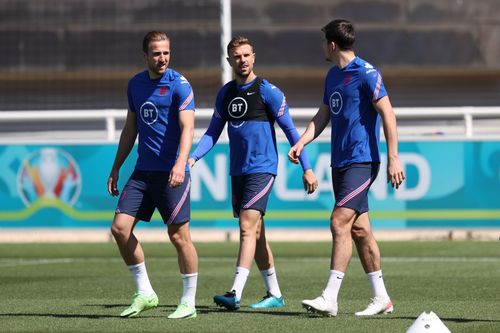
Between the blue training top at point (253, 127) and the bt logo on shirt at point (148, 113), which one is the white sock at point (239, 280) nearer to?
the blue training top at point (253, 127)

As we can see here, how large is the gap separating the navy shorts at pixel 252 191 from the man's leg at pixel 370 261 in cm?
90

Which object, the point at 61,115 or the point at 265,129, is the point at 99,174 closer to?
the point at 61,115

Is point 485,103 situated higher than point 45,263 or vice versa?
point 485,103

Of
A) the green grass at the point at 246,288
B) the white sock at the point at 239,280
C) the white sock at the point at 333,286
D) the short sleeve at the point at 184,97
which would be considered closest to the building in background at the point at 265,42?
the green grass at the point at 246,288

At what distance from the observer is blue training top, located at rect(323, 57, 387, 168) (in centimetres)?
976

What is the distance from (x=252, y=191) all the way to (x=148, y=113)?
111 centimetres

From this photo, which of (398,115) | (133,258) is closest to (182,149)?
(133,258)

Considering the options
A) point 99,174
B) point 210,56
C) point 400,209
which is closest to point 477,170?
point 400,209

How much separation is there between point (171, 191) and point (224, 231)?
8.38m

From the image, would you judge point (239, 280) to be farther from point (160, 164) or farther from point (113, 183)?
point (113, 183)

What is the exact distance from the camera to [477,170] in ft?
58.5

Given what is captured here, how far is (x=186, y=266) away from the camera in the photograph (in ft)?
→ 32.6

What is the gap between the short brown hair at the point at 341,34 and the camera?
9.80 metres

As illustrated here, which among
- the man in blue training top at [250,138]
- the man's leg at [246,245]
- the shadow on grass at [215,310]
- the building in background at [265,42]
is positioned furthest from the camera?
the building in background at [265,42]
